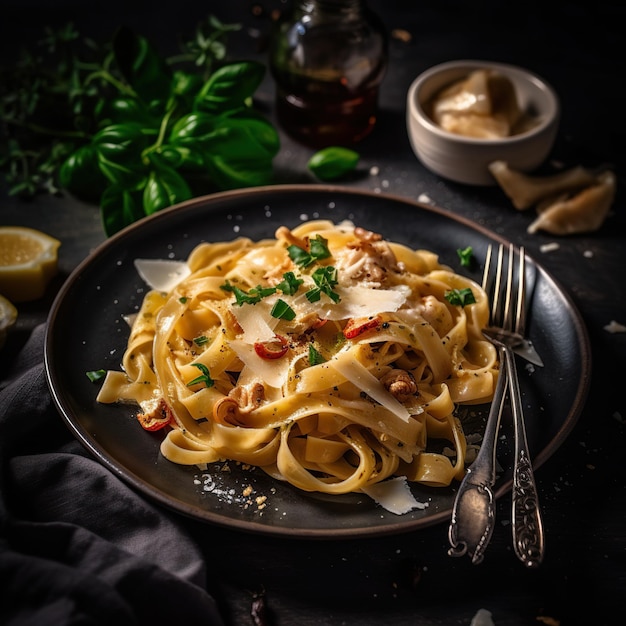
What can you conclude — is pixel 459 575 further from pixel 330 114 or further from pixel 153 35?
pixel 153 35

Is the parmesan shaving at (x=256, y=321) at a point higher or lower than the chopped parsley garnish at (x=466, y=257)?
higher

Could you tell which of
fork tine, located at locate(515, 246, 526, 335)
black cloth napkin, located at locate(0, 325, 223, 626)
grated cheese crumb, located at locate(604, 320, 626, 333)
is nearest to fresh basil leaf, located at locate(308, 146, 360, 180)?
fork tine, located at locate(515, 246, 526, 335)

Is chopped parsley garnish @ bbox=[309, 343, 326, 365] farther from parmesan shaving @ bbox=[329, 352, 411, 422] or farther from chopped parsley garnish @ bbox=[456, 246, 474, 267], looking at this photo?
chopped parsley garnish @ bbox=[456, 246, 474, 267]

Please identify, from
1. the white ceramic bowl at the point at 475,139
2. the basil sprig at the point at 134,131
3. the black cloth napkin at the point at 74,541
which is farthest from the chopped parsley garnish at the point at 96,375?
the white ceramic bowl at the point at 475,139

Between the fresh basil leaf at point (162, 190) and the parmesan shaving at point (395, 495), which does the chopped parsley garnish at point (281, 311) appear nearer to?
the parmesan shaving at point (395, 495)

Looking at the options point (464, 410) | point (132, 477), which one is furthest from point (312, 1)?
point (132, 477)

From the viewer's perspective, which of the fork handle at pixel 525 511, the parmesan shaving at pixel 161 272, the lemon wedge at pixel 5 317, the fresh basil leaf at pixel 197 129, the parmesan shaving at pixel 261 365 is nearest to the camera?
the fork handle at pixel 525 511

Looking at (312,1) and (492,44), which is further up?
(312,1)
